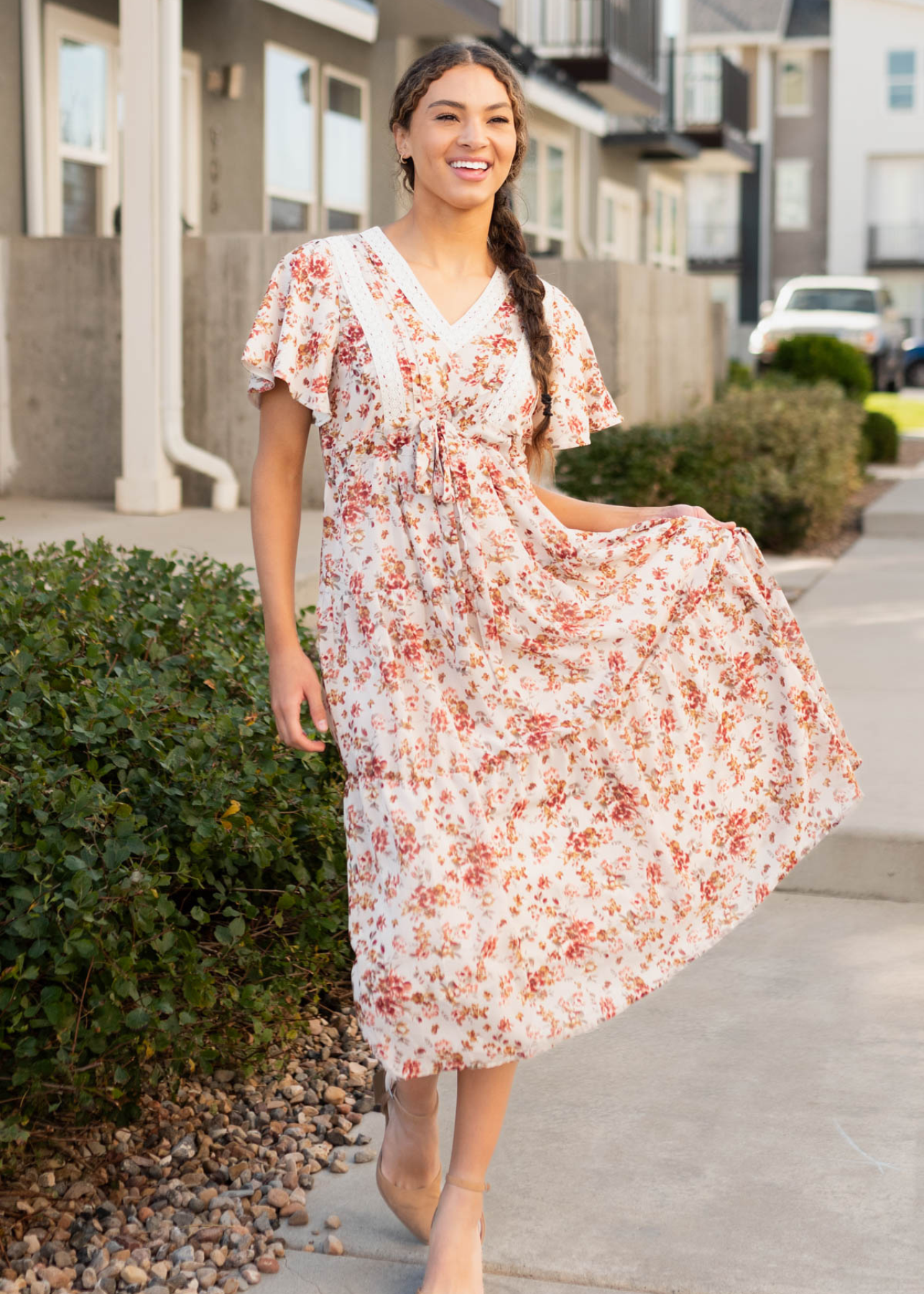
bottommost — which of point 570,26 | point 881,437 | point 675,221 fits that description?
point 881,437

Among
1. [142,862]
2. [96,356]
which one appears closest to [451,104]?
[142,862]

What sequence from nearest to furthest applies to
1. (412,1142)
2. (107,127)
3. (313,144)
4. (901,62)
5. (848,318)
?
(412,1142) < (107,127) < (313,144) < (848,318) < (901,62)

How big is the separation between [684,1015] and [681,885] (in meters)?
1.16

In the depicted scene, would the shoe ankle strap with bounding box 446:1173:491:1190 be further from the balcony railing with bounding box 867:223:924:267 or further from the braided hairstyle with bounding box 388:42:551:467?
the balcony railing with bounding box 867:223:924:267

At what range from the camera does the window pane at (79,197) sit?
10.4m

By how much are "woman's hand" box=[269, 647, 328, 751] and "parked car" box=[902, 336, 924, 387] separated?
116ft

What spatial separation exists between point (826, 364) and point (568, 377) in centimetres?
1593

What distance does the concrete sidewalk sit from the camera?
2.63 m

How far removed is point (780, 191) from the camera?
45.5 metres

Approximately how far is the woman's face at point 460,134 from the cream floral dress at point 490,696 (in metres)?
0.14

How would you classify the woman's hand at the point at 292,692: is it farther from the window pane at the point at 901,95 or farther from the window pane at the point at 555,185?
the window pane at the point at 901,95

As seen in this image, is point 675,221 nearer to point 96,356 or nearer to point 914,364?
point 914,364

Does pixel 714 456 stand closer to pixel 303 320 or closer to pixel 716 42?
pixel 303 320

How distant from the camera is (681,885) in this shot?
2.58 metres
